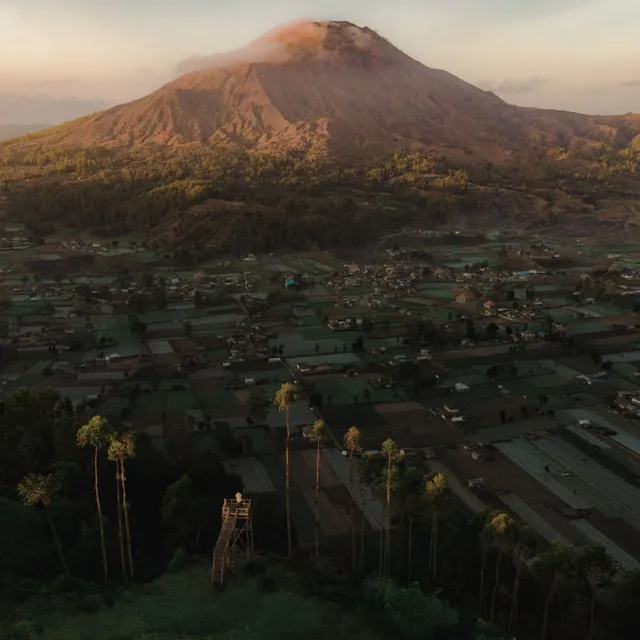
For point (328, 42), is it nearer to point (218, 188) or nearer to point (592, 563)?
point (218, 188)

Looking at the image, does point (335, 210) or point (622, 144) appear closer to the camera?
point (335, 210)

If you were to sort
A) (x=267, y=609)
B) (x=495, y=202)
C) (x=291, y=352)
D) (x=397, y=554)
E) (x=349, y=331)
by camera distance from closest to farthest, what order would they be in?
(x=267, y=609) < (x=397, y=554) < (x=291, y=352) < (x=349, y=331) < (x=495, y=202)

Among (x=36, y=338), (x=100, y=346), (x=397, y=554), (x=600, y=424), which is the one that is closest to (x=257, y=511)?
(x=397, y=554)

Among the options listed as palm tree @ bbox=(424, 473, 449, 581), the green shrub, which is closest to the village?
palm tree @ bbox=(424, 473, 449, 581)

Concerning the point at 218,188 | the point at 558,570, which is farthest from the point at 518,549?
the point at 218,188

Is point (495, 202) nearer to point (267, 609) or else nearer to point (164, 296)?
point (164, 296)

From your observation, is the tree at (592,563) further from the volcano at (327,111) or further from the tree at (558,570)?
the volcano at (327,111)

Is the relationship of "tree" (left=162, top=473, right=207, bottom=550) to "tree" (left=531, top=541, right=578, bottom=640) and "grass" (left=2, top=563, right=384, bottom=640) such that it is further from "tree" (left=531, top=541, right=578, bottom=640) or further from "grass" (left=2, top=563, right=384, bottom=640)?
"tree" (left=531, top=541, right=578, bottom=640)
